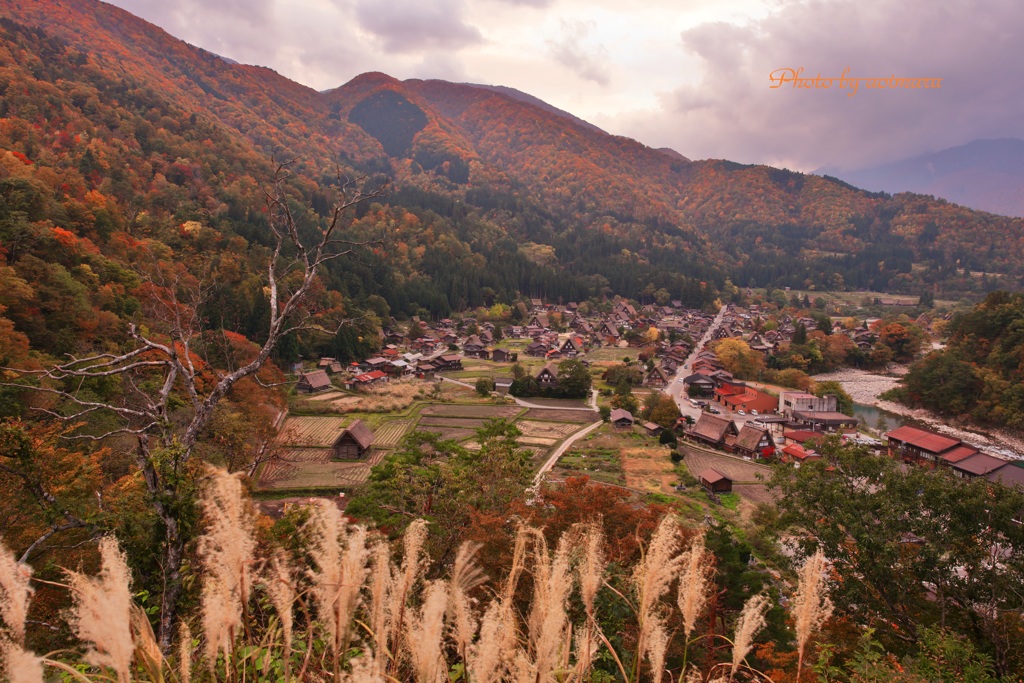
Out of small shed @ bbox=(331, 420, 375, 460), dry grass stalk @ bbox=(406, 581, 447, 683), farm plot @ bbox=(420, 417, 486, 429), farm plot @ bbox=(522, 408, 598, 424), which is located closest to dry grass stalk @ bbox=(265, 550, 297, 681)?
dry grass stalk @ bbox=(406, 581, 447, 683)

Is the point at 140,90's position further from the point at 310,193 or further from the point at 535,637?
the point at 535,637

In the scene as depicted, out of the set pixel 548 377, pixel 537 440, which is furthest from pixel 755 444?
pixel 548 377

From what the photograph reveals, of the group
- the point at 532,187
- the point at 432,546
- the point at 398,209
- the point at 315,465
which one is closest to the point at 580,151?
the point at 532,187

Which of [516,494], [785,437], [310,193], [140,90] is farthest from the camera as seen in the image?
[310,193]

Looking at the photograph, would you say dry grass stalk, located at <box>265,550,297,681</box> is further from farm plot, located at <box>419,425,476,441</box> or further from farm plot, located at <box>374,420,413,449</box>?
farm plot, located at <box>419,425,476,441</box>

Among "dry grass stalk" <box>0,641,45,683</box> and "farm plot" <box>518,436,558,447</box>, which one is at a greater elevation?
"dry grass stalk" <box>0,641,45,683</box>

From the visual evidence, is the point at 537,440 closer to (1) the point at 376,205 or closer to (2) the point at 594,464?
(2) the point at 594,464
